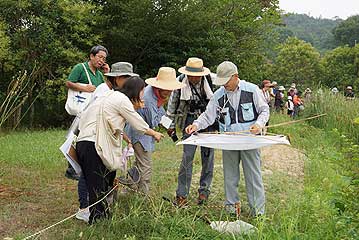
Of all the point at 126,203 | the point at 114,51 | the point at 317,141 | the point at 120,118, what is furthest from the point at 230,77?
the point at 114,51

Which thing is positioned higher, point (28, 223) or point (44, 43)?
point (44, 43)

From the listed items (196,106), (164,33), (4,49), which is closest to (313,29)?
(164,33)

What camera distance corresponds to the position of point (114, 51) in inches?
646

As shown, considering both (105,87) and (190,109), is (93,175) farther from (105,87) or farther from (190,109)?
(190,109)

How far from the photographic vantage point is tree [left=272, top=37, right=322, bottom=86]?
41.6 m

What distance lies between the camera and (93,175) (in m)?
4.35

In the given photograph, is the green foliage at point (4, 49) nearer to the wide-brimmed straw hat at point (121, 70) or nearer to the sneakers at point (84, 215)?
the wide-brimmed straw hat at point (121, 70)

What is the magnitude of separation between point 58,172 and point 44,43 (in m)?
7.49

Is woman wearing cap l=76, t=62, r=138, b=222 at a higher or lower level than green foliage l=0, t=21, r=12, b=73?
lower

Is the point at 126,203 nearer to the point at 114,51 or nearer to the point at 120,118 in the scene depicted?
the point at 120,118

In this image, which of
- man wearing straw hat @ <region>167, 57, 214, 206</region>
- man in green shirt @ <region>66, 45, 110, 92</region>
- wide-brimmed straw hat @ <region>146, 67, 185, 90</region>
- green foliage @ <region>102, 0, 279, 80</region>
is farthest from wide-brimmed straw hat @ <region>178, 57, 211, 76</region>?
green foliage @ <region>102, 0, 279, 80</region>

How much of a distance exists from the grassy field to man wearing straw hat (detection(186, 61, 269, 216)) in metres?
0.22

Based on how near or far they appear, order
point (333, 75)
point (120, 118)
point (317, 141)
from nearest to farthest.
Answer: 1. point (120, 118)
2. point (317, 141)
3. point (333, 75)

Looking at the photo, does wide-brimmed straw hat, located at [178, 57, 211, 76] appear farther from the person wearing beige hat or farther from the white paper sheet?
the white paper sheet
